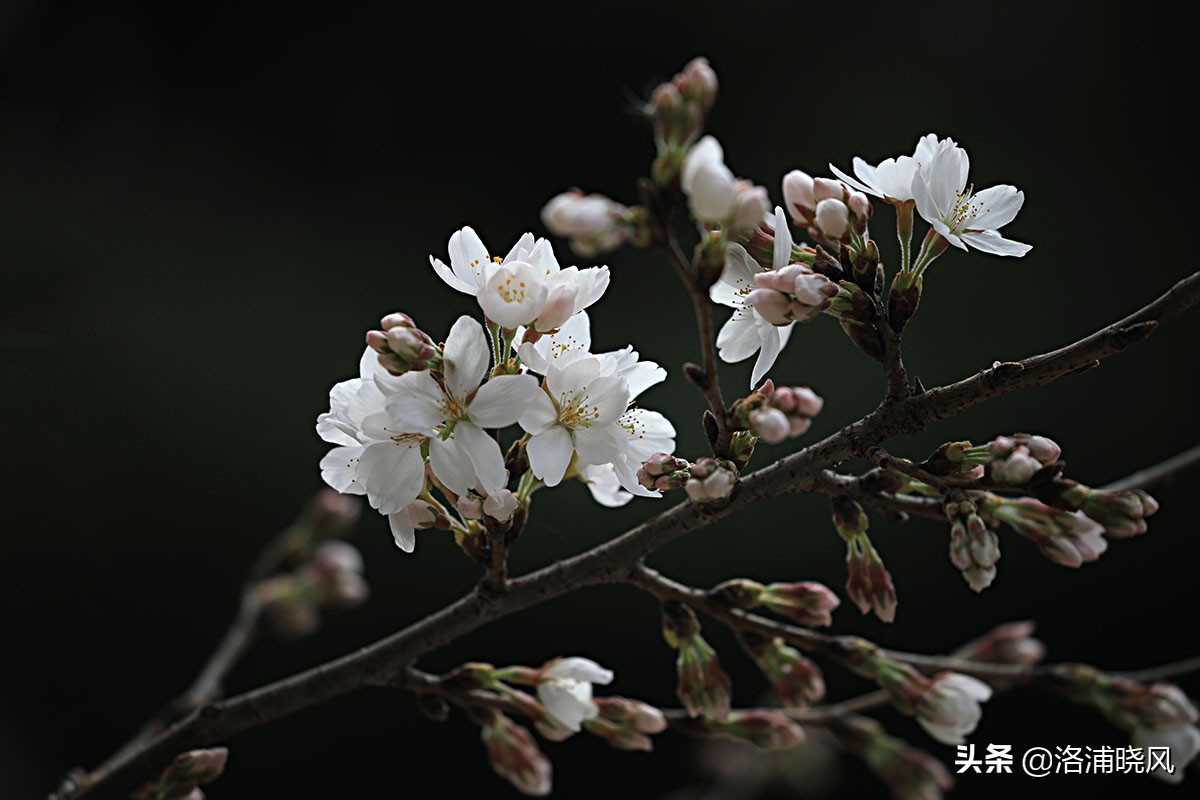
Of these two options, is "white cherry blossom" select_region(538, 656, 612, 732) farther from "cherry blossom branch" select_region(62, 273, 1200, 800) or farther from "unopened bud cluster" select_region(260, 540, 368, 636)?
"unopened bud cluster" select_region(260, 540, 368, 636)

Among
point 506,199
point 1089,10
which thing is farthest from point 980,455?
point 1089,10

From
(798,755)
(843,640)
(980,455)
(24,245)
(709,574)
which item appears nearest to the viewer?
(980,455)

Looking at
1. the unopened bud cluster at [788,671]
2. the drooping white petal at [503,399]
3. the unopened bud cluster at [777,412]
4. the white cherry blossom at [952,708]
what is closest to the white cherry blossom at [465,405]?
the drooping white petal at [503,399]

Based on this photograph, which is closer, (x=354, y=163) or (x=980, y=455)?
(x=980, y=455)

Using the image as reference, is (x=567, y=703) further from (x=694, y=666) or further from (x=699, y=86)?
(x=699, y=86)

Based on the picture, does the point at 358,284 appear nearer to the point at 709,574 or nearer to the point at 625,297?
the point at 625,297

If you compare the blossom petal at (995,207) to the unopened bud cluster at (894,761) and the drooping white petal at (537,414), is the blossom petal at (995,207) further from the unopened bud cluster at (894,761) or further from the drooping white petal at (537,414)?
the unopened bud cluster at (894,761)

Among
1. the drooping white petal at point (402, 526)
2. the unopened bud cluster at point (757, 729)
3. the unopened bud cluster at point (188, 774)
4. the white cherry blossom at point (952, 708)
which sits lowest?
the white cherry blossom at point (952, 708)
